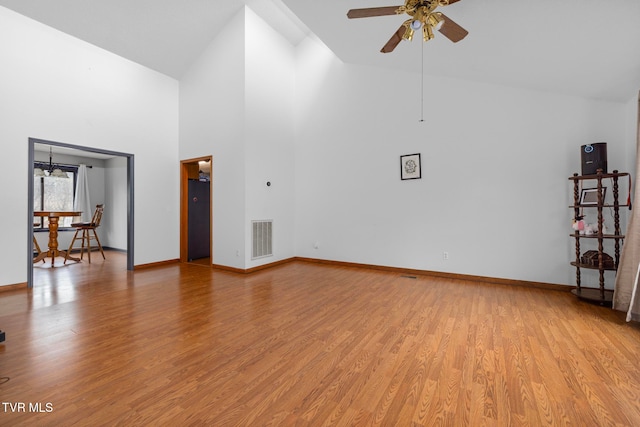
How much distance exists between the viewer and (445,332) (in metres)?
2.62

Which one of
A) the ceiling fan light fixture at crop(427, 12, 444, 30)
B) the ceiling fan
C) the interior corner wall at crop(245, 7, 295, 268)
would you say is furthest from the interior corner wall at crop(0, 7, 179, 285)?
the ceiling fan light fixture at crop(427, 12, 444, 30)

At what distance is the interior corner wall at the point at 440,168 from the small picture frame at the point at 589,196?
21cm

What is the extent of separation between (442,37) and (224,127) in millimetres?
3790

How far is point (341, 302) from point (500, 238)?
8.88 feet

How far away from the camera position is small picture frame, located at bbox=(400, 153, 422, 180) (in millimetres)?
4887

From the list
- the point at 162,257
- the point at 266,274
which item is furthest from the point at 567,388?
the point at 162,257

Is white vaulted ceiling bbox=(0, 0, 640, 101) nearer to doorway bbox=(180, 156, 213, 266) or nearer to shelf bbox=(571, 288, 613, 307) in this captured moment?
doorway bbox=(180, 156, 213, 266)

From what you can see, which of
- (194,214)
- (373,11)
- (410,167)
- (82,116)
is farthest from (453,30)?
(194,214)

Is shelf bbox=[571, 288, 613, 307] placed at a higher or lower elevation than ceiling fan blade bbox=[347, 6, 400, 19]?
lower

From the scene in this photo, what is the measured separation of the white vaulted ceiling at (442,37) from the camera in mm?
2609

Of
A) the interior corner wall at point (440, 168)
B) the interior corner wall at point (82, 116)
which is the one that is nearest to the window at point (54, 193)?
the interior corner wall at point (82, 116)

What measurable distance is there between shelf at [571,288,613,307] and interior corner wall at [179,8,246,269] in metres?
4.80

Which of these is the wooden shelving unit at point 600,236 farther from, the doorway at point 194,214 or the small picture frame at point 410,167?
the doorway at point 194,214

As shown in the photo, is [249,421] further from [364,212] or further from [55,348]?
[364,212]
